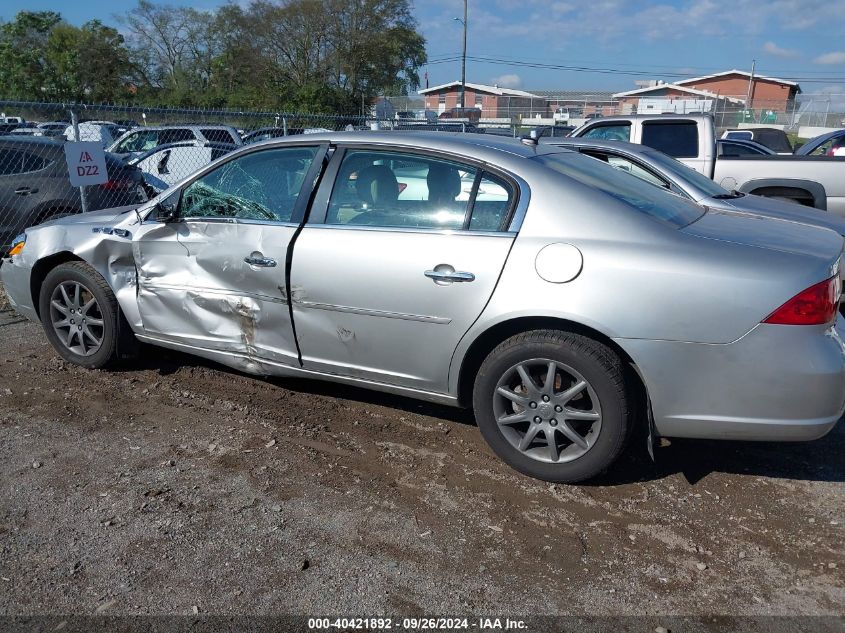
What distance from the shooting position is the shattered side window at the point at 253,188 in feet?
13.8

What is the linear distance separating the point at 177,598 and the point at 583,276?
7.15ft

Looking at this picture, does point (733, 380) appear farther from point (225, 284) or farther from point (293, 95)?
point (293, 95)

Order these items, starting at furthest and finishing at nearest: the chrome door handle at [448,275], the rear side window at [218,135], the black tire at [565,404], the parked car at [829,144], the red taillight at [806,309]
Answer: the rear side window at [218,135], the parked car at [829,144], the chrome door handle at [448,275], the black tire at [565,404], the red taillight at [806,309]

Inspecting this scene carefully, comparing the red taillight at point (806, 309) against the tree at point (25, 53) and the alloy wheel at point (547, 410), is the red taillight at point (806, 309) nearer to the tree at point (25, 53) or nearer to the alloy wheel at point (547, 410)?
the alloy wheel at point (547, 410)

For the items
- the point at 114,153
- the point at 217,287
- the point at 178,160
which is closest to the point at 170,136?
the point at 114,153

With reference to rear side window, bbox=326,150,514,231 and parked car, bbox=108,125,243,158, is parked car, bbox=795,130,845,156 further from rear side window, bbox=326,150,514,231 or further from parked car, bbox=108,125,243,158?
rear side window, bbox=326,150,514,231

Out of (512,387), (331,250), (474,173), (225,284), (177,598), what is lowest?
(177,598)

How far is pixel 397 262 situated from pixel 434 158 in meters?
0.63

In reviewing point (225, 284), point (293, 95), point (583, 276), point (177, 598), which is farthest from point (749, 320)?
point (293, 95)

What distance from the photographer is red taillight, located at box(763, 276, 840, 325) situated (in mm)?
3064

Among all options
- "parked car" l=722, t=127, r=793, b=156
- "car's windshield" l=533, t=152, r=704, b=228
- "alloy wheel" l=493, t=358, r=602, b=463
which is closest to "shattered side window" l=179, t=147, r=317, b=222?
"car's windshield" l=533, t=152, r=704, b=228

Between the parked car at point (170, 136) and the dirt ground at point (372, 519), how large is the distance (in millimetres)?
11133

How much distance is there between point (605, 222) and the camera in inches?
134

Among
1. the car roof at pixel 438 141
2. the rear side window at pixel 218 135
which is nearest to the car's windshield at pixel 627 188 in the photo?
the car roof at pixel 438 141
